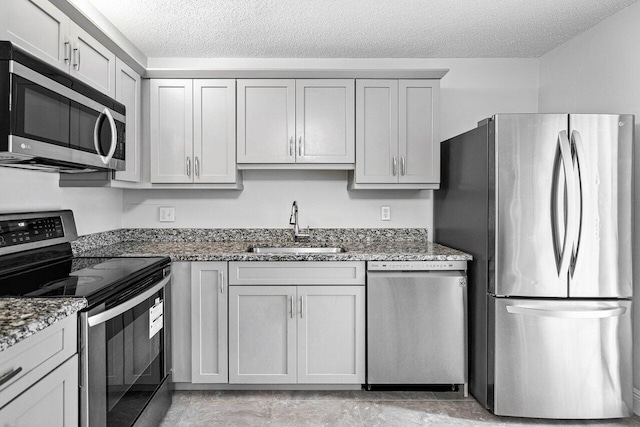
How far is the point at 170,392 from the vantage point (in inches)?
98.0

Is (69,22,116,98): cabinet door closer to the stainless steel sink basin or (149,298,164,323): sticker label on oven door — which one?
(149,298,164,323): sticker label on oven door

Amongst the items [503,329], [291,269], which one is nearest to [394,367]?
[503,329]

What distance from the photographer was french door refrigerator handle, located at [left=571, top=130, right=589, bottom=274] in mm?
2230

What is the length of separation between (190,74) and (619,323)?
2.98 meters

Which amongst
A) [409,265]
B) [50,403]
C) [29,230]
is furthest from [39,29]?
[409,265]

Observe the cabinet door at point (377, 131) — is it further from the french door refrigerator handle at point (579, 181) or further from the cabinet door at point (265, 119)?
the french door refrigerator handle at point (579, 181)

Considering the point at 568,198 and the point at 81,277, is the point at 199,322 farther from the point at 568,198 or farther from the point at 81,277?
the point at 568,198

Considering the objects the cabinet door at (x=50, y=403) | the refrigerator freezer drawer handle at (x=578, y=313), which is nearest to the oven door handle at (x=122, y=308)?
the cabinet door at (x=50, y=403)

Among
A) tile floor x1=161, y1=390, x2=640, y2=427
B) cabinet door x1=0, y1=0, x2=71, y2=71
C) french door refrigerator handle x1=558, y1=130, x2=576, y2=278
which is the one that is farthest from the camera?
tile floor x1=161, y1=390, x2=640, y2=427

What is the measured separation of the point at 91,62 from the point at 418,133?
203 centimetres

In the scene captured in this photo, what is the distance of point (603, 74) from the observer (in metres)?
2.62

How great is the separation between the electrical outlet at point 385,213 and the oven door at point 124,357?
5.35ft

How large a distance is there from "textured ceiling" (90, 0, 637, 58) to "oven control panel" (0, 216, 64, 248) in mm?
1222

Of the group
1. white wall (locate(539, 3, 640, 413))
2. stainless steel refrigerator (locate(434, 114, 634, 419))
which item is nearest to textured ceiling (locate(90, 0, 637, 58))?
white wall (locate(539, 3, 640, 413))
